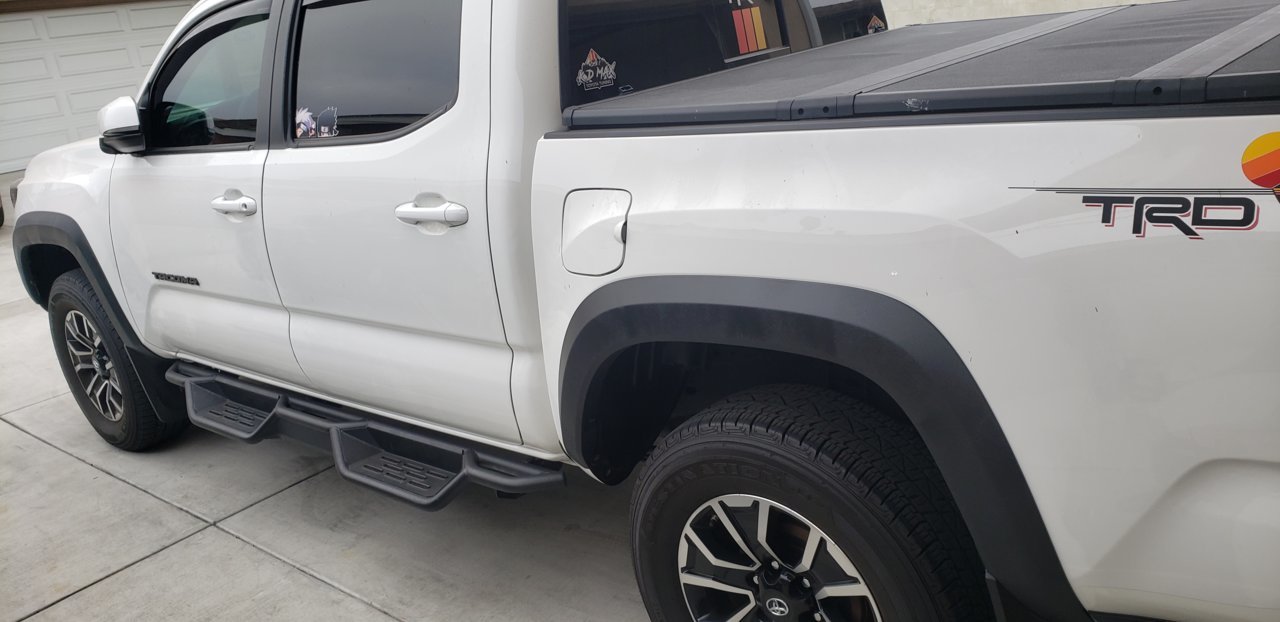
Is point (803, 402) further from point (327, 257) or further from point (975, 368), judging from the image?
point (327, 257)

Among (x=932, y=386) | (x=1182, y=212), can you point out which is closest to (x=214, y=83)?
(x=932, y=386)

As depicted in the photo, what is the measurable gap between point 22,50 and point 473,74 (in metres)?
15.7

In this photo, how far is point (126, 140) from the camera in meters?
3.50

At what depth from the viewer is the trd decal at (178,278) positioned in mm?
3482

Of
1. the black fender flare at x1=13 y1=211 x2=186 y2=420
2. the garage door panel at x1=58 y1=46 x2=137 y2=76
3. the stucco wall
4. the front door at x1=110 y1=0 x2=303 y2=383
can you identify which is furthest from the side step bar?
the garage door panel at x1=58 y1=46 x2=137 y2=76

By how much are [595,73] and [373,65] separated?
701 mm

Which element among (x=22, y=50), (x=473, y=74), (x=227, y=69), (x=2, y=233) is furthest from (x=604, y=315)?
(x=22, y=50)

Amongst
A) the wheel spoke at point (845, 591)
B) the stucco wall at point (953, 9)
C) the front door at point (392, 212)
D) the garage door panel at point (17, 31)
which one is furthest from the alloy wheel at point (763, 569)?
the garage door panel at point (17, 31)

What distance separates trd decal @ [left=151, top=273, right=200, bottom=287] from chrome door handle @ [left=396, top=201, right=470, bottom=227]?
1.31m

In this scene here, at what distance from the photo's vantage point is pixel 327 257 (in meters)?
2.87

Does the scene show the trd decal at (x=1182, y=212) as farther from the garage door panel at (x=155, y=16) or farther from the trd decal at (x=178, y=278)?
the garage door panel at (x=155, y=16)

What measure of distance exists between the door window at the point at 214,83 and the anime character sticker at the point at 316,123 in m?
0.23

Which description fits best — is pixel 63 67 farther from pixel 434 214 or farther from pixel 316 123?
pixel 434 214

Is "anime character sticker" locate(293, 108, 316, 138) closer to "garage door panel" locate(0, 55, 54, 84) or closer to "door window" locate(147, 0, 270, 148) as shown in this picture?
"door window" locate(147, 0, 270, 148)
